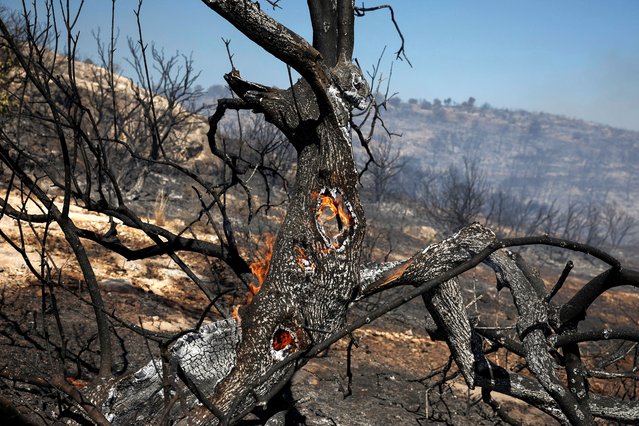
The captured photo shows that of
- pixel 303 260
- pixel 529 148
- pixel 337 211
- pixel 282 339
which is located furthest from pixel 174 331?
pixel 529 148

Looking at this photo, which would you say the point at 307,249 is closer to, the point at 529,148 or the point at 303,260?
the point at 303,260

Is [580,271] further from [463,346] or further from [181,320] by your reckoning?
[463,346]

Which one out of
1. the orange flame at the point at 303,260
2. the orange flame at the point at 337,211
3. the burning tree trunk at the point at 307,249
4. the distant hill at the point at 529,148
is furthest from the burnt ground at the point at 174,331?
the distant hill at the point at 529,148

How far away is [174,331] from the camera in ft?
18.0

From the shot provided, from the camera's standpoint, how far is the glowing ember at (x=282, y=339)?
8.58 feet

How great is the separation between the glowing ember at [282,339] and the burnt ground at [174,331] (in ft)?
1.09

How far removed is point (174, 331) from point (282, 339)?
10.5 ft

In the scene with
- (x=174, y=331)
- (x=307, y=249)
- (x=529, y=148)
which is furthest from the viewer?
(x=529, y=148)

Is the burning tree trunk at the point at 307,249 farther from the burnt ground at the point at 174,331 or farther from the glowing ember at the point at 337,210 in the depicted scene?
the burnt ground at the point at 174,331

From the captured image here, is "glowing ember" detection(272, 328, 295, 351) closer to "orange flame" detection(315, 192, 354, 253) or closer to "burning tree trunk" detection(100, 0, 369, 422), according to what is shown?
"burning tree trunk" detection(100, 0, 369, 422)

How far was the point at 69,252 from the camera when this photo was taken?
732 cm

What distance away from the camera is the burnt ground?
3.95 meters

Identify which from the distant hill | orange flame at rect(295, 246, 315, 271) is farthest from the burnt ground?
the distant hill

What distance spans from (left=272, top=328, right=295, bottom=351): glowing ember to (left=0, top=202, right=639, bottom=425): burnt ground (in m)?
0.33
